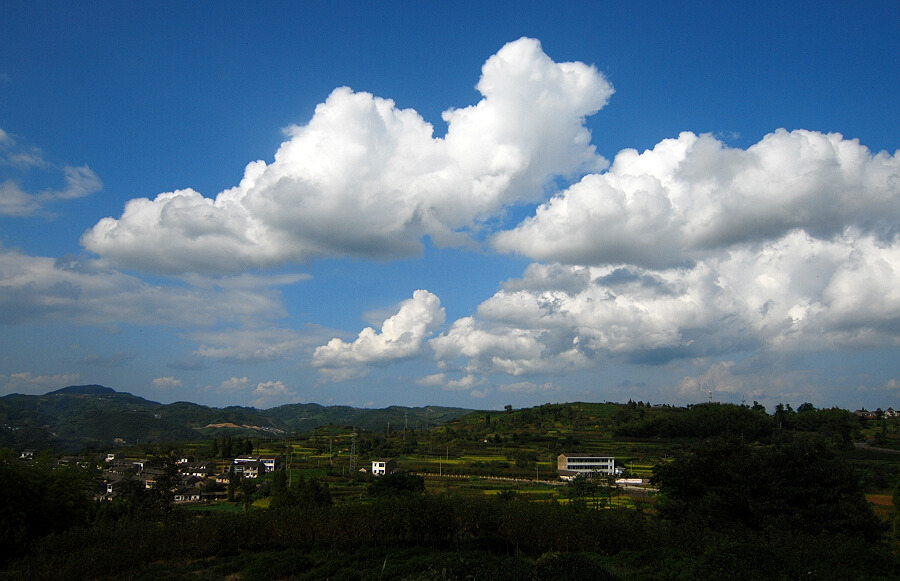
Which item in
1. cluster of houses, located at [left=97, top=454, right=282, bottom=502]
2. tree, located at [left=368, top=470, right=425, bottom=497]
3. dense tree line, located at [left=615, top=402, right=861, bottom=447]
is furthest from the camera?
dense tree line, located at [left=615, top=402, right=861, bottom=447]

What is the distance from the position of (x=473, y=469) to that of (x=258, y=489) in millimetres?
29887

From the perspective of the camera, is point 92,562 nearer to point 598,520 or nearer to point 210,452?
point 598,520

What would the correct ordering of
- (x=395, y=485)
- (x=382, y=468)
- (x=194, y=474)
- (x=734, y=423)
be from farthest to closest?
(x=734, y=423) → (x=194, y=474) → (x=382, y=468) → (x=395, y=485)

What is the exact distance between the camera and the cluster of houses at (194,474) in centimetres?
6888

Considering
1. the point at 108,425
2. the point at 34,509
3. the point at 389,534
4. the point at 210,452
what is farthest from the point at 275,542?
the point at 108,425

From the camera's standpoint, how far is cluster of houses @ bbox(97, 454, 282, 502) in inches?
2712

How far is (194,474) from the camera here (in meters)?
85.2

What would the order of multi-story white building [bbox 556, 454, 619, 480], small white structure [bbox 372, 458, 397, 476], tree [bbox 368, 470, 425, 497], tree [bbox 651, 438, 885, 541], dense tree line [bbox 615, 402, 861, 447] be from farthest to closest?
dense tree line [bbox 615, 402, 861, 447] → multi-story white building [bbox 556, 454, 619, 480] → small white structure [bbox 372, 458, 397, 476] → tree [bbox 368, 470, 425, 497] → tree [bbox 651, 438, 885, 541]

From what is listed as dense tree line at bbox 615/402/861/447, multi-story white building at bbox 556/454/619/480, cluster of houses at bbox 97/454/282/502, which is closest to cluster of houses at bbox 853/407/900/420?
dense tree line at bbox 615/402/861/447

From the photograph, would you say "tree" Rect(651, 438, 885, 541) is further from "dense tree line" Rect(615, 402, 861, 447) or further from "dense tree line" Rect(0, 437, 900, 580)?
"dense tree line" Rect(615, 402, 861, 447)

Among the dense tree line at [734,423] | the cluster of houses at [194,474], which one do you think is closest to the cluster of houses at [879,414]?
the dense tree line at [734,423]

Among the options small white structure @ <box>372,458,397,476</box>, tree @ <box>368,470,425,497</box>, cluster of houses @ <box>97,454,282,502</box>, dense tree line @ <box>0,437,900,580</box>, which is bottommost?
cluster of houses @ <box>97,454,282,502</box>

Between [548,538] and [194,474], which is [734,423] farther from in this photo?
[548,538]

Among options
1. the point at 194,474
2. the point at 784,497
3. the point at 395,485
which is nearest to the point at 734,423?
the point at 395,485
